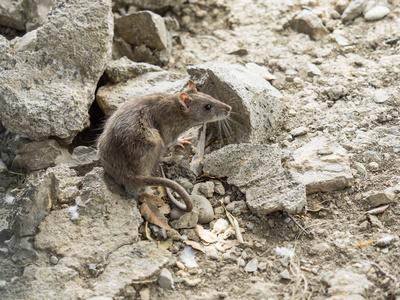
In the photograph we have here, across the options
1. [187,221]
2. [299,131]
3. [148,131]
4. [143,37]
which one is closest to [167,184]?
[187,221]

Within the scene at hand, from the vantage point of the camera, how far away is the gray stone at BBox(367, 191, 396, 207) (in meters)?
3.77

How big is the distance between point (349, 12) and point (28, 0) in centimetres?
410

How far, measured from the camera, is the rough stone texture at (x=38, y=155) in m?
4.41

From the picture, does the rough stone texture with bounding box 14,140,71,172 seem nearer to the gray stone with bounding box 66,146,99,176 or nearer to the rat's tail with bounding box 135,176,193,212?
the gray stone with bounding box 66,146,99,176

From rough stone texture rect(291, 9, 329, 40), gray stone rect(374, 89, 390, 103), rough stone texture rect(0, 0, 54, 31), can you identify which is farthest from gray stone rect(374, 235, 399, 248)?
rough stone texture rect(0, 0, 54, 31)

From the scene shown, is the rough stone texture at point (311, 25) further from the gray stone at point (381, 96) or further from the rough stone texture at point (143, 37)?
the rough stone texture at point (143, 37)

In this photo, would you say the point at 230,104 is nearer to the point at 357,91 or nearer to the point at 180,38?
the point at 357,91

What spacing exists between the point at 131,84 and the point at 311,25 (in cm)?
250

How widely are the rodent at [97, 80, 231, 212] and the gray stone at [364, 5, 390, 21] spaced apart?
269 cm

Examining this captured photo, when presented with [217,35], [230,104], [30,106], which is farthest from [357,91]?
[30,106]

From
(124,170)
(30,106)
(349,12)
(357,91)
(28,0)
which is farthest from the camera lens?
(349,12)

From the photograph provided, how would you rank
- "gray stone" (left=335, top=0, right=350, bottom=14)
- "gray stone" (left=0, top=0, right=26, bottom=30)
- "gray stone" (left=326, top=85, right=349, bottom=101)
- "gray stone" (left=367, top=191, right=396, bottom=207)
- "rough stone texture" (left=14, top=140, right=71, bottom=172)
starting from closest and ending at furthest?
"gray stone" (left=367, top=191, right=396, bottom=207) → "rough stone texture" (left=14, top=140, right=71, bottom=172) → "gray stone" (left=326, top=85, right=349, bottom=101) → "gray stone" (left=0, top=0, right=26, bottom=30) → "gray stone" (left=335, top=0, right=350, bottom=14)

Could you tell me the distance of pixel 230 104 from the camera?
476 centimetres

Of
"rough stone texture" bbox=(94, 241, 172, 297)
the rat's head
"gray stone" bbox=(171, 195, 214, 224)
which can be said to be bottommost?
"gray stone" bbox=(171, 195, 214, 224)
